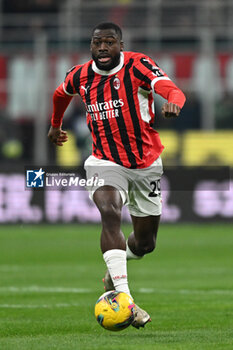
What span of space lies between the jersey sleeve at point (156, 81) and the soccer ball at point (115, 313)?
1.46 meters

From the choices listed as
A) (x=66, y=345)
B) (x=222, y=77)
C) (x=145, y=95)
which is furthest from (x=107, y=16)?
(x=66, y=345)

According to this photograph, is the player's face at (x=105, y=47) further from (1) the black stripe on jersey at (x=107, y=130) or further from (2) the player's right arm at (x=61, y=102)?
(2) the player's right arm at (x=61, y=102)

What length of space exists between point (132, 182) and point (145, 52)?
616 inches

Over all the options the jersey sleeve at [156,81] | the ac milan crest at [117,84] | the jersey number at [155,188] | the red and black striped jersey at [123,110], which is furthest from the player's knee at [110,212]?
the ac milan crest at [117,84]

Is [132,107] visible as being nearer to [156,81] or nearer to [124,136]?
[124,136]

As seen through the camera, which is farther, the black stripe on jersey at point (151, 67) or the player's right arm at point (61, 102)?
the player's right arm at point (61, 102)

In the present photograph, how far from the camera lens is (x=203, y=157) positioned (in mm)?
22500

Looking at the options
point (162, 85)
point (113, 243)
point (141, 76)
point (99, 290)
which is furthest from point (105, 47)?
point (99, 290)

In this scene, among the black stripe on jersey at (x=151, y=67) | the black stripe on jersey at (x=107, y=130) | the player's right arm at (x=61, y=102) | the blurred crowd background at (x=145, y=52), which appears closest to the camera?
the black stripe on jersey at (x=151, y=67)

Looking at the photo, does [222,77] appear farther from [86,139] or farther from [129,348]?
[129,348]

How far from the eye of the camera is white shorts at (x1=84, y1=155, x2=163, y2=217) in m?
6.98

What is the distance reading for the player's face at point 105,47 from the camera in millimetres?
7020

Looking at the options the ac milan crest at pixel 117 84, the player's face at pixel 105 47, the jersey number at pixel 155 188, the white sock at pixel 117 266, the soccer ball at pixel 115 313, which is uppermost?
the player's face at pixel 105 47

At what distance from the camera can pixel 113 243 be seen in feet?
21.6
